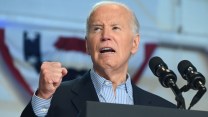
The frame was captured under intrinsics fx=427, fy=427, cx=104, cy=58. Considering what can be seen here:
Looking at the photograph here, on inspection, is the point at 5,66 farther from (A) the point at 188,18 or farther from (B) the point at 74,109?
(B) the point at 74,109

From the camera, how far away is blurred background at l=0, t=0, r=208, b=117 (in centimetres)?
356

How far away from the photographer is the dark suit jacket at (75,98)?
4.56ft

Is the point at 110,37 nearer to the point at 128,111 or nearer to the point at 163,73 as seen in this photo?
the point at 163,73

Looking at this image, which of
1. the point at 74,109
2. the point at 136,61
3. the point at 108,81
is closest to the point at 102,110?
the point at 74,109

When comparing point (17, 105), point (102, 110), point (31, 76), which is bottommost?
point (17, 105)

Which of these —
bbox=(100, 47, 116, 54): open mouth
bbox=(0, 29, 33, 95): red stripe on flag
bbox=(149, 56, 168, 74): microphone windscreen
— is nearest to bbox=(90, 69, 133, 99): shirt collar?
bbox=(100, 47, 116, 54): open mouth

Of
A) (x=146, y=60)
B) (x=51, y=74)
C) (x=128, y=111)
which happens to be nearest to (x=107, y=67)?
(x=51, y=74)

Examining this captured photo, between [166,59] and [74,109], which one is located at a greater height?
[74,109]

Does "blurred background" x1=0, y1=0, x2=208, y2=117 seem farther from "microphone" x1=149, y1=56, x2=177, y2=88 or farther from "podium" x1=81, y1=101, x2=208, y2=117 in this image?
"podium" x1=81, y1=101, x2=208, y2=117

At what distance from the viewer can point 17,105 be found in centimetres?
358

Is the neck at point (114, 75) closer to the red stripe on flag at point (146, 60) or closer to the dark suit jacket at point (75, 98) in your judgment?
the dark suit jacket at point (75, 98)

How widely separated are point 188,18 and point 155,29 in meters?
0.42

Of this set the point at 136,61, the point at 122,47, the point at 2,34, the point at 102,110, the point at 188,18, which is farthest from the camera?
the point at 188,18

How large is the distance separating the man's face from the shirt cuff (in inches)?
13.8
